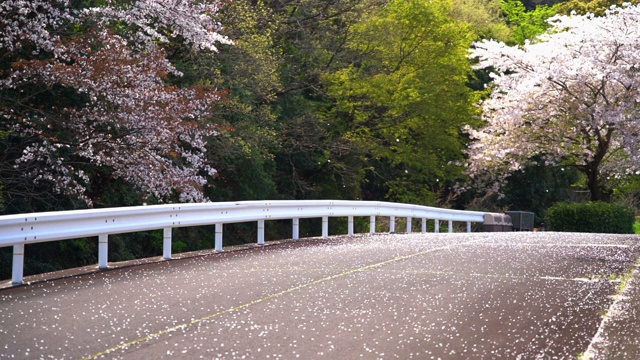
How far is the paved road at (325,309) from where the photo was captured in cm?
775

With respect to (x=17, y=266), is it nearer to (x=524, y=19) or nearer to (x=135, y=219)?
(x=135, y=219)

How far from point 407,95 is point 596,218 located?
1292cm

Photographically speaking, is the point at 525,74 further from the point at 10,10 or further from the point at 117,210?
the point at 117,210

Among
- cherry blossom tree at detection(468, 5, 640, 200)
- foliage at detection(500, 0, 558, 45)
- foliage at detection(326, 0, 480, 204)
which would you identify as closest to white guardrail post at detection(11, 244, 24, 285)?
cherry blossom tree at detection(468, 5, 640, 200)

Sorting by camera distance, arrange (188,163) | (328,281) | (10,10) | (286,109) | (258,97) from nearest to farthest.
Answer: (328,281)
(10,10)
(188,163)
(258,97)
(286,109)

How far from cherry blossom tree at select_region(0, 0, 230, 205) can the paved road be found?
7.29 metres

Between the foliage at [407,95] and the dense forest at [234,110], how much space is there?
10cm

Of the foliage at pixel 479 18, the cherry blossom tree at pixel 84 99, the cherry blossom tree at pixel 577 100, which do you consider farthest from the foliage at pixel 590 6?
the cherry blossom tree at pixel 84 99

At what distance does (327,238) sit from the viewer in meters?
20.1

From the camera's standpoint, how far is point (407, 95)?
4269 cm

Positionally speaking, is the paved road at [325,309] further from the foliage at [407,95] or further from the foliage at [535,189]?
the foliage at [535,189]

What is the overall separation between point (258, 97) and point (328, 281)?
899 inches

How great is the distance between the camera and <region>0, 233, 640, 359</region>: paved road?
775 centimetres

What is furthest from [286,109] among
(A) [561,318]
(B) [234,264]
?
(A) [561,318]
